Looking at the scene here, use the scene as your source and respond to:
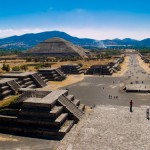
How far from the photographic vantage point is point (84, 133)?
102ft

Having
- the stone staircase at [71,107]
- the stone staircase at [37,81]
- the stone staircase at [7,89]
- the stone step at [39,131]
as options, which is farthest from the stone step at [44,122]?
the stone staircase at [37,81]

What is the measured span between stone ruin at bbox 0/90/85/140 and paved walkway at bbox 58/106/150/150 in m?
1.84

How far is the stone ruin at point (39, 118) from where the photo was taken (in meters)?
33.3

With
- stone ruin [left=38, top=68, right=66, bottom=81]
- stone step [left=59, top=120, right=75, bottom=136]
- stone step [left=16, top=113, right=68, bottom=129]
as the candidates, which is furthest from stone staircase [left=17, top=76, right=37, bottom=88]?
stone step [left=59, top=120, right=75, bottom=136]

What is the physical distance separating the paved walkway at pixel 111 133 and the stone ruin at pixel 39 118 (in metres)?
1.84

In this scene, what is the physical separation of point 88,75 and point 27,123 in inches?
2409

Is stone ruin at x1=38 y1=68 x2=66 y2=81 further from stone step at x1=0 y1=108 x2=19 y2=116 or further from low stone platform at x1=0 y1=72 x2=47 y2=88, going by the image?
stone step at x1=0 y1=108 x2=19 y2=116

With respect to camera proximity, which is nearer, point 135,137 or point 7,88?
point 135,137

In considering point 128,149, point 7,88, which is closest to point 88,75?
point 7,88

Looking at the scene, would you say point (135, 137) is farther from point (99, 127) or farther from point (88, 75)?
point (88, 75)

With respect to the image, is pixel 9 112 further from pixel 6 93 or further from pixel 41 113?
pixel 6 93

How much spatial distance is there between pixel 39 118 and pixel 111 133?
908 cm

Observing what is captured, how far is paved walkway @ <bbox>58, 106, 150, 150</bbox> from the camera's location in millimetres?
27562

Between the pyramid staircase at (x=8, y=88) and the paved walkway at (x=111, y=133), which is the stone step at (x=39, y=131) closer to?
the paved walkway at (x=111, y=133)
